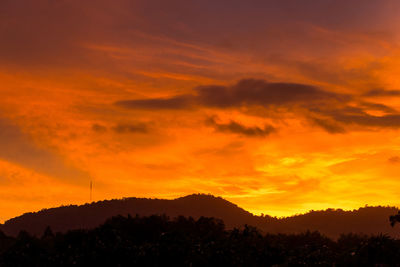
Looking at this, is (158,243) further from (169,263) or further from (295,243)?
(295,243)

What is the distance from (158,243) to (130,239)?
198 inches

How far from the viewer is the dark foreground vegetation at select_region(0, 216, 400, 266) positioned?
42625 mm

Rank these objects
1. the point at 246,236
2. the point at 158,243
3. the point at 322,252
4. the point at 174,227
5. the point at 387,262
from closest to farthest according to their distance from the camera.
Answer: the point at 387,262 → the point at 322,252 → the point at 158,243 → the point at 246,236 → the point at 174,227

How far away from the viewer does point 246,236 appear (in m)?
51.6

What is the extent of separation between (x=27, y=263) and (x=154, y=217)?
11369 mm

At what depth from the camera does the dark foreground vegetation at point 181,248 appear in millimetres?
42625

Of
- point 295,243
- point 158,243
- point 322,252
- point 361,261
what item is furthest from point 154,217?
point 361,261

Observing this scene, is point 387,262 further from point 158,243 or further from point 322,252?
point 158,243

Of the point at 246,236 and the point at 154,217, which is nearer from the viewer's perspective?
Answer: the point at 246,236

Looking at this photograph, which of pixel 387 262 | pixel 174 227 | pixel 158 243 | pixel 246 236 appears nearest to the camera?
pixel 387 262

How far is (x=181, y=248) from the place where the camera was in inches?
1823

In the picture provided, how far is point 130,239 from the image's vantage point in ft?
171

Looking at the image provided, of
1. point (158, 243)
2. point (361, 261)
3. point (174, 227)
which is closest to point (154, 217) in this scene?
point (174, 227)

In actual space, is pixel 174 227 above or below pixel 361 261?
above
